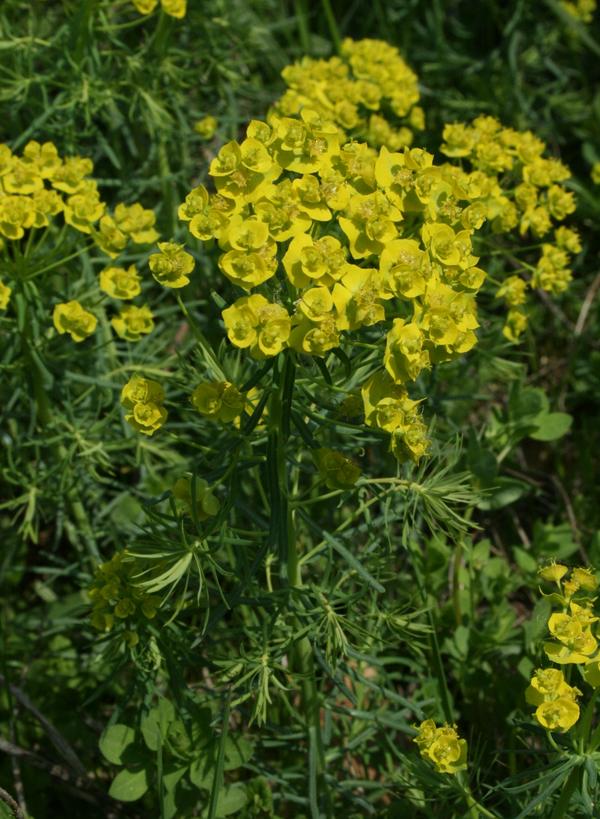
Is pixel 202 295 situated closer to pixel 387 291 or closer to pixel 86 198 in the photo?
pixel 86 198

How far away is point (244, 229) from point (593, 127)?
287 cm

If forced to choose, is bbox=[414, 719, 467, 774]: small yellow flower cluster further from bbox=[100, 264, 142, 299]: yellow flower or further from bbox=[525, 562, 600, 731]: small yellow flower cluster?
bbox=[100, 264, 142, 299]: yellow flower

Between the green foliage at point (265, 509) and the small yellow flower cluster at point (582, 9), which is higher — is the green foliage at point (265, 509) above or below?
below

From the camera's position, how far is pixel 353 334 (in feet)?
7.57

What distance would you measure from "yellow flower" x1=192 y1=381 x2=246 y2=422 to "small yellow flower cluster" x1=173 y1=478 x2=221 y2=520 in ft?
0.54

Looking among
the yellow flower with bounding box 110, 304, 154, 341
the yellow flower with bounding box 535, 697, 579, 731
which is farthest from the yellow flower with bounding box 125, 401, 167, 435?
the yellow flower with bounding box 535, 697, 579, 731

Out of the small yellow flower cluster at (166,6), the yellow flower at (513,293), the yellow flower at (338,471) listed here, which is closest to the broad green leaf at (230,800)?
the yellow flower at (338,471)

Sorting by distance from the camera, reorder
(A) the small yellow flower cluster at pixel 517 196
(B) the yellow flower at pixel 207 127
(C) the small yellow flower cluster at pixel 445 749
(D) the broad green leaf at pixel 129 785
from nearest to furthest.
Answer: (C) the small yellow flower cluster at pixel 445 749, (D) the broad green leaf at pixel 129 785, (A) the small yellow flower cluster at pixel 517 196, (B) the yellow flower at pixel 207 127

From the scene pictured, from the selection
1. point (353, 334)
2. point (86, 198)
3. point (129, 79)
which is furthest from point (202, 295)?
point (353, 334)

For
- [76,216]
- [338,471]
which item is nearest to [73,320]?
[76,216]

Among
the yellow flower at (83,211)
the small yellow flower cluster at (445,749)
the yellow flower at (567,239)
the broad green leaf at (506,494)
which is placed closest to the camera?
the small yellow flower cluster at (445,749)

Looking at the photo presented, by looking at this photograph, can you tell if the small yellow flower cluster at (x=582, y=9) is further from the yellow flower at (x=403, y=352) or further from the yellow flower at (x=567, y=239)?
the yellow flower at (x=403, y=352)

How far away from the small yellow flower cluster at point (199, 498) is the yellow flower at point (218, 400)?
0.16 m

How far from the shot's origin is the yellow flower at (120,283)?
105 inches
